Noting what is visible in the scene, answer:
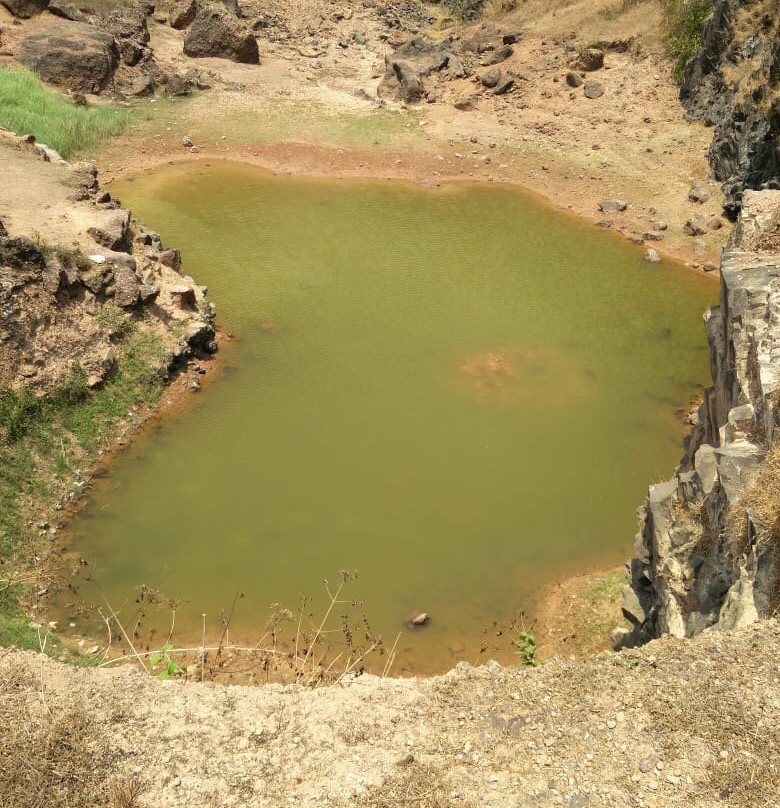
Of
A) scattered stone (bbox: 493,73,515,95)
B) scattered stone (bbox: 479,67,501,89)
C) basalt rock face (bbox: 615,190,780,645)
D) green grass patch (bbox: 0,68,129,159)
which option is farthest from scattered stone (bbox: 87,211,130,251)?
scattered stone (bbox: 479,67,501,89)

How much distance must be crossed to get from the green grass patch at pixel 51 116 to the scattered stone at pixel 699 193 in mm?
17118

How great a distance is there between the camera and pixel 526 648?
986 centimetres

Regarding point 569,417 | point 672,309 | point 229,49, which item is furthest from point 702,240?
point 229,49

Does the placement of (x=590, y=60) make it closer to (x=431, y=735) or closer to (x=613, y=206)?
(x=613, y=206)

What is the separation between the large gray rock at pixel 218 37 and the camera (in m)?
29.5

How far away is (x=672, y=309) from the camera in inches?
711

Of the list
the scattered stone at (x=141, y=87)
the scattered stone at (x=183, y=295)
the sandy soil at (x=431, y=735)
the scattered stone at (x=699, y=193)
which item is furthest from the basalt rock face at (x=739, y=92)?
the scattered stone at (x=141, y=87)

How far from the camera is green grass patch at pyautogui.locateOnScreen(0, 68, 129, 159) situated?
73.1 feet

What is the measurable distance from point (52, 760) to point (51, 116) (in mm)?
21619

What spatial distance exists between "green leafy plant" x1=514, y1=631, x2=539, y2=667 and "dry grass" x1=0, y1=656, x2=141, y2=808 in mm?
4885

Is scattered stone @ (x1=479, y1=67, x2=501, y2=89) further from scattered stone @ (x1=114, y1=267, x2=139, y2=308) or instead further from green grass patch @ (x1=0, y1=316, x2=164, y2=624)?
green grass patch @ (x1=0, y1=316, x2=164, y2=624)

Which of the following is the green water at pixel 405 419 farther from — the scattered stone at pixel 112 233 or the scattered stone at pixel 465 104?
the scattered stone at pixel 465 104

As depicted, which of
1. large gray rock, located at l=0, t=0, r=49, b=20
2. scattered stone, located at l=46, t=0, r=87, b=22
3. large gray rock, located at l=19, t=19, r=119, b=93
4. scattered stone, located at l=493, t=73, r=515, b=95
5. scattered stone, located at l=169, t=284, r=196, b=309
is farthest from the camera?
scattered stone, located at l=46, t=0, r=87, b=22

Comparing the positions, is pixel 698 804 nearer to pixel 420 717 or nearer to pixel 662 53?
pixel 420 717
